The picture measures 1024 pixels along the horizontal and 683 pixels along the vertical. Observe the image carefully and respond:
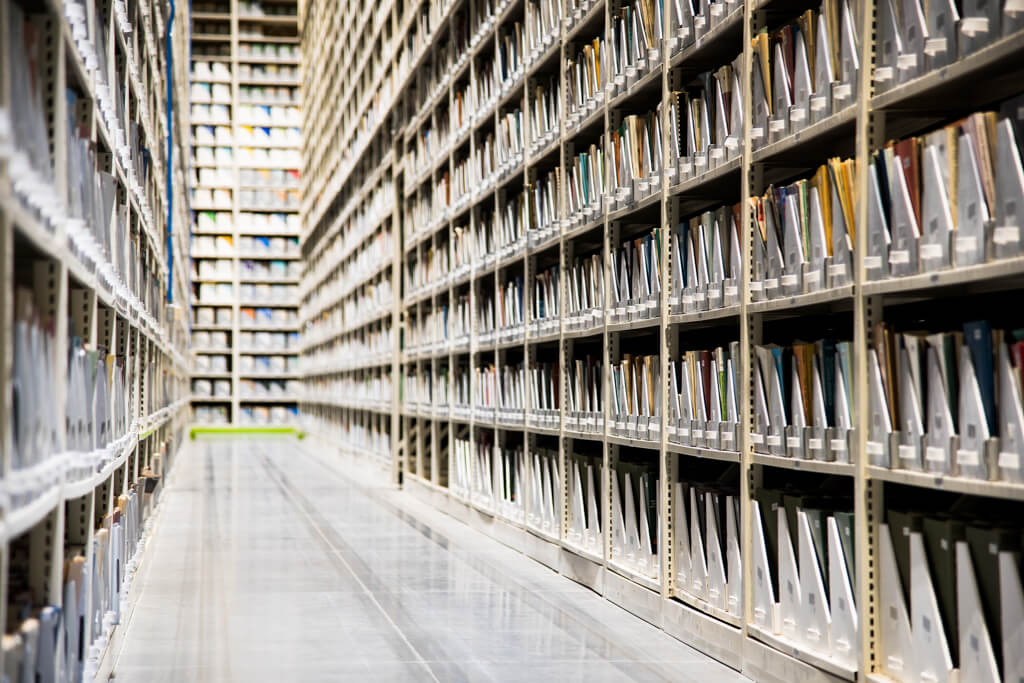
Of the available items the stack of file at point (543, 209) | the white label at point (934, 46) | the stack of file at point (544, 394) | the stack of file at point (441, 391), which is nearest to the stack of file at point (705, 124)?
the white label at point (934, 46)

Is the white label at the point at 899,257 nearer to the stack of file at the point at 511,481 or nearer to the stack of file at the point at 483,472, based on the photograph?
the stack of file at the point at 511,481

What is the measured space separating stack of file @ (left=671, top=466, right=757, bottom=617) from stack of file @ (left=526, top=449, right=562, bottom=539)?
1.60m

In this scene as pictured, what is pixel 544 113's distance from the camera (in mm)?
6289

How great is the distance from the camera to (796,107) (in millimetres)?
3391

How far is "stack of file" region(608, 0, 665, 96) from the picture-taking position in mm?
4559

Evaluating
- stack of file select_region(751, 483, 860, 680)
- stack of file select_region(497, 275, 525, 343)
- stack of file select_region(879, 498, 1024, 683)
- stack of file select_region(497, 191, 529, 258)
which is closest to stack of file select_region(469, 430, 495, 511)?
stack of file select_region(497, 275, 525, 343)

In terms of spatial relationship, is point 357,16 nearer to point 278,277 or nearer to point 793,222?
point 278,277

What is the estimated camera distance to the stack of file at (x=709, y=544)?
385cm

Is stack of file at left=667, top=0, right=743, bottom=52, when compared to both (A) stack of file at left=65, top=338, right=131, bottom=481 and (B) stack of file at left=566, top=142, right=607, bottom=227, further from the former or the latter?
(A) stack of file at left=65, top=338, right=131, bottom=481

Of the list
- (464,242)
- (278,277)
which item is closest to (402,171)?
(464,242)

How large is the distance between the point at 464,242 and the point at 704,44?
4406 mm

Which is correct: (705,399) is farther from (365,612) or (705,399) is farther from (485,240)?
(485,240)

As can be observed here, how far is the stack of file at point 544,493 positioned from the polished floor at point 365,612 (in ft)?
0.79

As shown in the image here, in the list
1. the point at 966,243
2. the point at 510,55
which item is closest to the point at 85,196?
the point at 966,243
